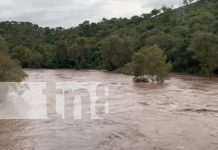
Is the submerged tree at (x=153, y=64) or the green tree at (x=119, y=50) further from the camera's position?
the green tree at (x=119, y=50)

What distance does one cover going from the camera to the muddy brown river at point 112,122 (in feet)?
67.4

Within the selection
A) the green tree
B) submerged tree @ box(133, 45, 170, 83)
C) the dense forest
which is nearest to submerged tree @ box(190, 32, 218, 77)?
the dense forest

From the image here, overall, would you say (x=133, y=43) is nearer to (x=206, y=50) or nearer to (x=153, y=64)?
(x=206, y=50)

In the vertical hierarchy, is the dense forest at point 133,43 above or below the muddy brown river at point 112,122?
above

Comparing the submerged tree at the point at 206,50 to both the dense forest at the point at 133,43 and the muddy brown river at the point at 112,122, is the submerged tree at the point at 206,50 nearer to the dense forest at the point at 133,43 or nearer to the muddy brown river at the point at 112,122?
the dense forest at the point at 133,43

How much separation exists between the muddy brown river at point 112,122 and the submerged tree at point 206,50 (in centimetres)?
2021

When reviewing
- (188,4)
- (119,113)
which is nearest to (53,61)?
(188,4)

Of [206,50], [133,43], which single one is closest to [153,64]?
[206,50]

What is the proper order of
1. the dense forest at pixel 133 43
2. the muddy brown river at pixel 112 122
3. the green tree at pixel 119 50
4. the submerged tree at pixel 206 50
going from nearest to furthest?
the muddy brown river at pixel 112 122 → the submerged tree at pixel 206 50 → the dense forest at pixel 133 43 → the green tree at pixel 119 50

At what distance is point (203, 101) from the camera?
3628 cm

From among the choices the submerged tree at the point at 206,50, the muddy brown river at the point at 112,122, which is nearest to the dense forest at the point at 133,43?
the submerged tree at the point at 206,50

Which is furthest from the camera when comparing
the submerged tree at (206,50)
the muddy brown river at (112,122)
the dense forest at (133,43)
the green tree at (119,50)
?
the green tree at (119,50)

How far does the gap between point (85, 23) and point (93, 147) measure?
407ft

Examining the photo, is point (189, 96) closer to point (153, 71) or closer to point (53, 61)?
point (153, 71)
